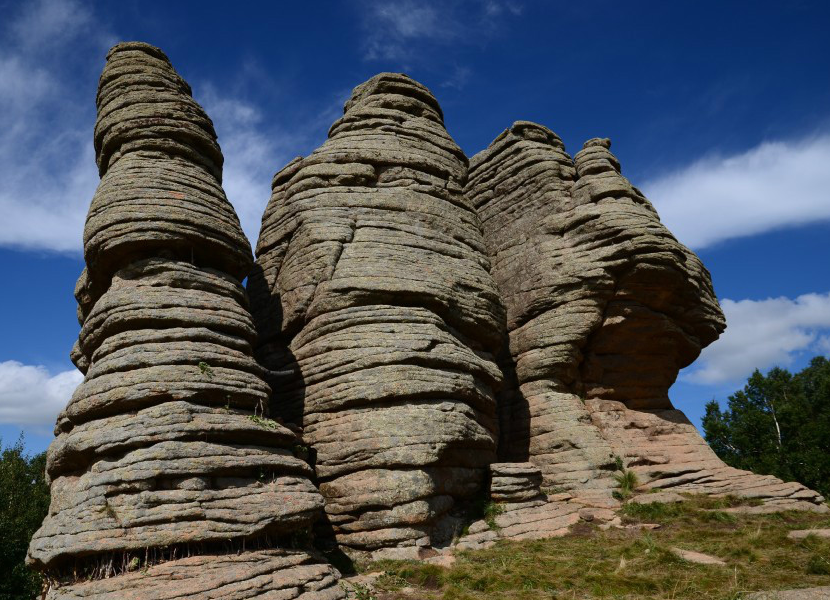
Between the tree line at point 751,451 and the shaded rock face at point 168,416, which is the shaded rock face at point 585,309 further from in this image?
A: the tree line at point 751,451

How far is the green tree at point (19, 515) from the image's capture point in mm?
24859

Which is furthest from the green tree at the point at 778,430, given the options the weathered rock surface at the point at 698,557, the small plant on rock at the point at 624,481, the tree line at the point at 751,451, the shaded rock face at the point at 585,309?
the weathered rock surface at the point at 698,557

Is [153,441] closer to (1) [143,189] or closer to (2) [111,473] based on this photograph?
(2) [111,473]

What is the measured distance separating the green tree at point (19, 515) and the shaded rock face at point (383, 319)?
15476mm

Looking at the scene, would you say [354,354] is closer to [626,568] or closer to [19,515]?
[626,568]

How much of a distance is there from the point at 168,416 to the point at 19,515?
26341mm

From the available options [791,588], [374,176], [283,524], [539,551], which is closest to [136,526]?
[283,524]

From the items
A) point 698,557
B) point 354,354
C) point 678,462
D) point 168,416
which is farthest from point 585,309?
point 168,416

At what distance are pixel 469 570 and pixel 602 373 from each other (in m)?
13.2

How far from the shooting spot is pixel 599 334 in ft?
79.4

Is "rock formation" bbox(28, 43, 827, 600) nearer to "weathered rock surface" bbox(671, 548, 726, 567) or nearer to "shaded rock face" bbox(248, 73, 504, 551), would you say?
"shaded rock face" bbox(248, 73, 504, 551)

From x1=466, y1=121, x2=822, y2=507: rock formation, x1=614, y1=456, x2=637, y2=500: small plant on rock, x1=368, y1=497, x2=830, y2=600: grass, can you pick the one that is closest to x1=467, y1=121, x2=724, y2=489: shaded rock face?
x1=466, y1=121, x2=822, y2=507: rock formation

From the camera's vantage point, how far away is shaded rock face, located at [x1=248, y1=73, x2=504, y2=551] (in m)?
16.1

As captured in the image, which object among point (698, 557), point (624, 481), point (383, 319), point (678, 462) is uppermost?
point (383, 319)
